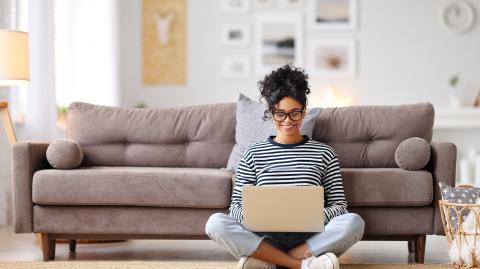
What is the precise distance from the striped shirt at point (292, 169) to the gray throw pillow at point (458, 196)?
1.38ft

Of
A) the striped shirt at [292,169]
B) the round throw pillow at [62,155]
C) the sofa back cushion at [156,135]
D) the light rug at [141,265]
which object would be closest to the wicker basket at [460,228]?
the light rug at [141,265]

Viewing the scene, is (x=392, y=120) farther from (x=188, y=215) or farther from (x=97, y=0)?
(x=97, y=0)

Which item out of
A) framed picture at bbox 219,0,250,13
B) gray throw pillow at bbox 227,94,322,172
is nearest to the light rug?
gray throw pillow at bbox 227,94,322,172

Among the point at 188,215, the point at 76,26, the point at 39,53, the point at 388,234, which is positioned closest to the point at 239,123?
the point at 188,215

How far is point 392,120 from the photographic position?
3795 millimetres

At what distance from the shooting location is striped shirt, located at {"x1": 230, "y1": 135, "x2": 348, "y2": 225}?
10.1 feet

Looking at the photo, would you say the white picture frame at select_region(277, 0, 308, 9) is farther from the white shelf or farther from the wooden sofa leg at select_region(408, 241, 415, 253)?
the wooden sofa leg at select_region(408, 241, 415, 253)

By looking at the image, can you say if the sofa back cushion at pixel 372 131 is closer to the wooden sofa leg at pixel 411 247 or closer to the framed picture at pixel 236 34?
the wooden sofa leg at pixel 411 247

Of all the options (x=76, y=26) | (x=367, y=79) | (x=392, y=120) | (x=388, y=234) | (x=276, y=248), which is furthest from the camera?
(x=367, y=79)

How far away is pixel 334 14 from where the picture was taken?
6.96m

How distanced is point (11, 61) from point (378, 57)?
3920 mm

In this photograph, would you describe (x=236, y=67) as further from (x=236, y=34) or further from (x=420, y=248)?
(x=420, y=248)

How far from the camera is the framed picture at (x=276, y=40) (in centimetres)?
698

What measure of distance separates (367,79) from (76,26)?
8.78 feet
